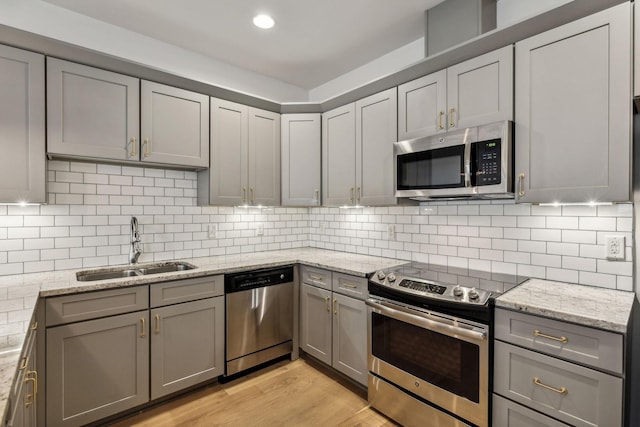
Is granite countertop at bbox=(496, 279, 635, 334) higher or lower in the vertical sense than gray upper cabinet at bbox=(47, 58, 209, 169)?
lower

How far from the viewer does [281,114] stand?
10.5 ft

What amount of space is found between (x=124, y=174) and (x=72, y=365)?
1.38 metres

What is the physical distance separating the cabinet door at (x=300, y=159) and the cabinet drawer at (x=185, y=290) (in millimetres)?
1059

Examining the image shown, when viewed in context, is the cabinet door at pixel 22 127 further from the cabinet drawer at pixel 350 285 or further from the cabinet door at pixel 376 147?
the cabinet door at pixel 376 147

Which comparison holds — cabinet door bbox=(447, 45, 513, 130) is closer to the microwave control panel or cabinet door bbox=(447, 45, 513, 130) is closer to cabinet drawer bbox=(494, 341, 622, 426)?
the microwave control panel

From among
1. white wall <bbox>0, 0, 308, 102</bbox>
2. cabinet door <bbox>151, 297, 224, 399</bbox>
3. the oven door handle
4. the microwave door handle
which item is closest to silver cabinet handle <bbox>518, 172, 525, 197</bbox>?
the microwave door handle

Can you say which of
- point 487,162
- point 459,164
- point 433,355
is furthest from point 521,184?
point 433,355

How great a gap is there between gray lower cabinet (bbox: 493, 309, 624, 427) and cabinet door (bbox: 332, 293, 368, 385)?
898mm

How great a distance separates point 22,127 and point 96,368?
4.96ft

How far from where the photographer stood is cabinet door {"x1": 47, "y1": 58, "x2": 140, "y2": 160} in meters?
2.07

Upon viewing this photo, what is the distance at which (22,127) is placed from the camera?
1.96 metres

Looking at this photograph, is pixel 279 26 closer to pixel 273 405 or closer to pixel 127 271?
pixel 127 271

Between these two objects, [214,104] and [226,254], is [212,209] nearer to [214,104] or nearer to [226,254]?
[226,254]

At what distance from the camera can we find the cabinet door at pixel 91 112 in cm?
207
